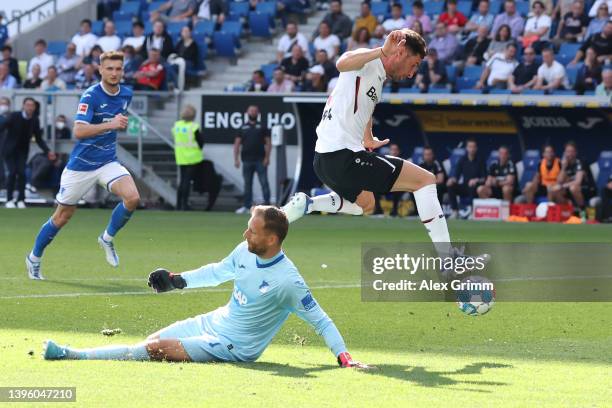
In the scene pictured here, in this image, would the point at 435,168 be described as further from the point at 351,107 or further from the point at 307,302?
the point at 307,302

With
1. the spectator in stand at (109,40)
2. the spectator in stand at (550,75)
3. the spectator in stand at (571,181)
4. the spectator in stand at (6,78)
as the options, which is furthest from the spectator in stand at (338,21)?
the spectator in stand at (6,78)

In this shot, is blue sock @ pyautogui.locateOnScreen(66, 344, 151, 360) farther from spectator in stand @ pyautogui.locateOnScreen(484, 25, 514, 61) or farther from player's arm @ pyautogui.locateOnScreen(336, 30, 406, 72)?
spectator in stand @ pyautogui.locateOnScreen(484, 25, 514, 61)

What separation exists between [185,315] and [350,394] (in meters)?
3.54

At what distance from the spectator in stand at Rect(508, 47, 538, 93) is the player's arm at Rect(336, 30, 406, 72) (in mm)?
14531

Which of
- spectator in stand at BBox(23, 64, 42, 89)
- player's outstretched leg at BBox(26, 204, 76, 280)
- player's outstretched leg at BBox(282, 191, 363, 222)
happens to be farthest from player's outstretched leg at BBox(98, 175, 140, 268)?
spectator in stand at BBox(23, 64, 42, 89)

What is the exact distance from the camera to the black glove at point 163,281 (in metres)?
7.18

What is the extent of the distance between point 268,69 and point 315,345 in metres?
19.1

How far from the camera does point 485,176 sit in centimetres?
2392

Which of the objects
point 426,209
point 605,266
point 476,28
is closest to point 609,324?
point 426,209

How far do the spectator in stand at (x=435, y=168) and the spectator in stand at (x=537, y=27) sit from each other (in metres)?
2.68

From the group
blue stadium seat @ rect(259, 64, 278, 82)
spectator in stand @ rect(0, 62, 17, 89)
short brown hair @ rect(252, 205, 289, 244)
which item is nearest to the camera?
short brown hair @ rect(252, 205, 289, 244)

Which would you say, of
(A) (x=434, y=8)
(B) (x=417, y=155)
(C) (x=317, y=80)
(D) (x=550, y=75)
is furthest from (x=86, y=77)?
Result: (D) (x=550, y=75)

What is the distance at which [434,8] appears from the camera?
26797 millimetres

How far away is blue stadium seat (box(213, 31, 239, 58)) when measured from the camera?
28578 mm
